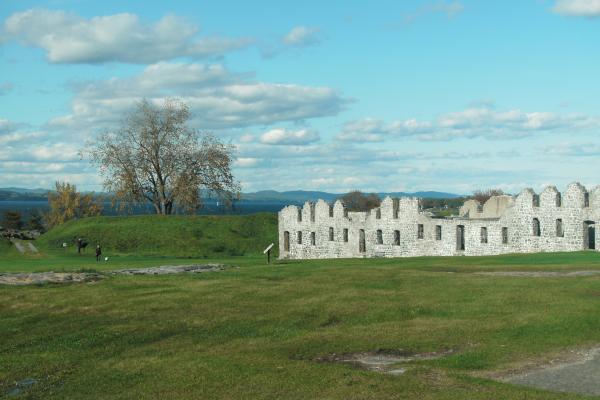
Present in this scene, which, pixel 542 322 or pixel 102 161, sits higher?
pixel 102 161

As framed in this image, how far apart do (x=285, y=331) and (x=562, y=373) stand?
853cm

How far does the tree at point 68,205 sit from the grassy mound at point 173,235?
35.8 meters

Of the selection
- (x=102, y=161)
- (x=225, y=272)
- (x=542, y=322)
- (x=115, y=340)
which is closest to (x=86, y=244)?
(x=102, y=161)

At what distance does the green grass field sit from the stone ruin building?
653 inches

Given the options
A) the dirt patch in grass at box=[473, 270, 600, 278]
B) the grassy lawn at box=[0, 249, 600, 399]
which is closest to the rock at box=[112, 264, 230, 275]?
the grassy lawn at box=[0, 249, 600, 399]

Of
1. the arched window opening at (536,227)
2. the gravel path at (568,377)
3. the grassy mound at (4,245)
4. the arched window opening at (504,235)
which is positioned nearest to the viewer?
the gravel path at (568,377)

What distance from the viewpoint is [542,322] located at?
20.9 m

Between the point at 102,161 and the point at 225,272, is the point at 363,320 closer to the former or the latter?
the point at 225,272

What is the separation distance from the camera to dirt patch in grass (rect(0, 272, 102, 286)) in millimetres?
32906

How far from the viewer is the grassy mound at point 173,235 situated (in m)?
69.8

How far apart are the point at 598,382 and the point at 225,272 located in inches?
913

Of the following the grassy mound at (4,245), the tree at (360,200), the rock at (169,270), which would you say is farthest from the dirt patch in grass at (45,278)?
the tree at (360,200)

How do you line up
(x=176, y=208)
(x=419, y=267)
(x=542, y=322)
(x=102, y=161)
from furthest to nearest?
(x=176, y=208), (x=102, y=161), (x=419, y=267), (x=542, y=322)

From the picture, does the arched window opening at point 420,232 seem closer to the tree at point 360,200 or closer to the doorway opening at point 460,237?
the doorway opening at point 460,237
